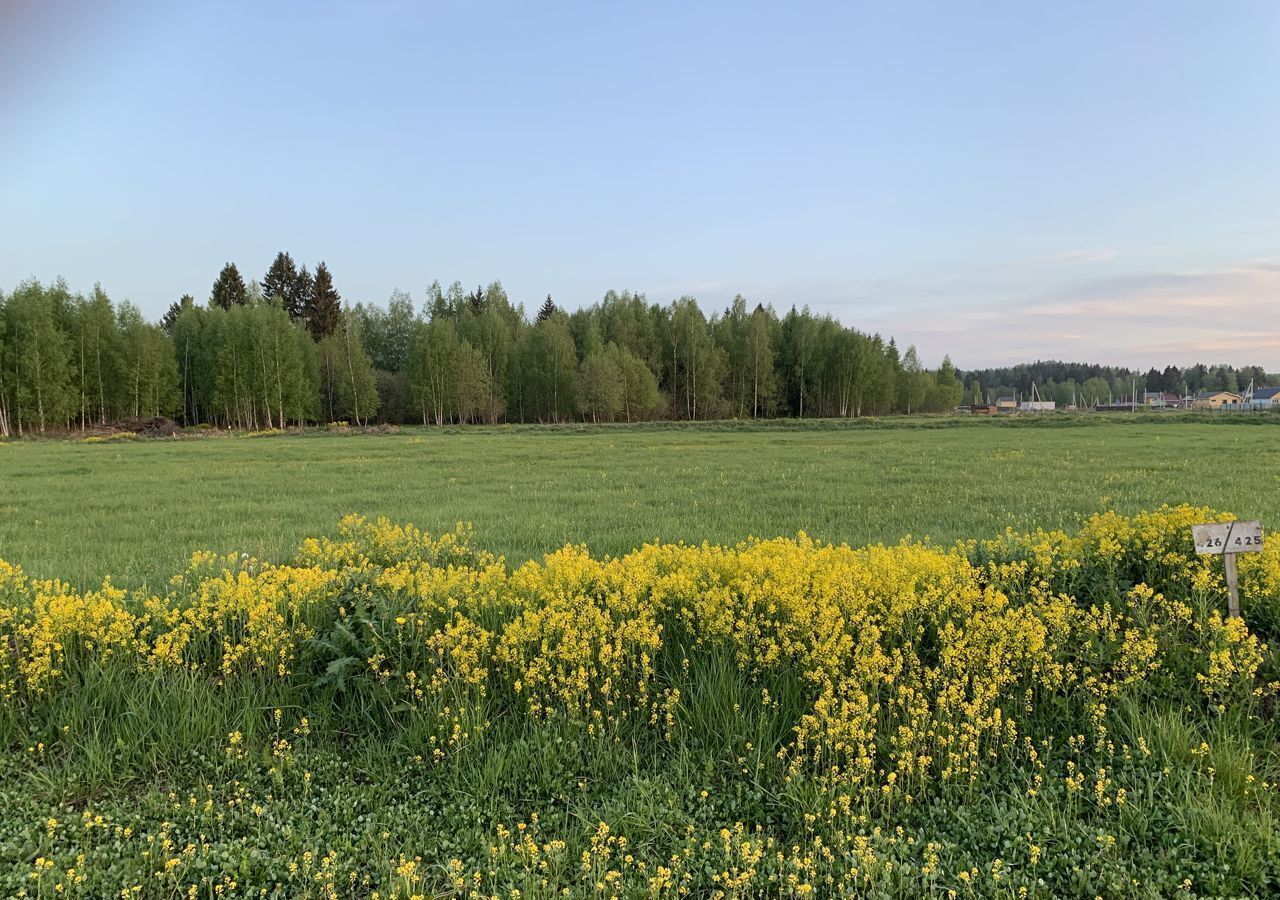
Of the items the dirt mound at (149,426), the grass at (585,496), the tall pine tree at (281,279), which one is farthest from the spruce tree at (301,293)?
the grass at (585,496)

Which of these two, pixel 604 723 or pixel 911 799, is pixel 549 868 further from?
pixel 911 799

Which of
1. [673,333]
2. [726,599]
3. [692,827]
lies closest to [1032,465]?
[726,599]

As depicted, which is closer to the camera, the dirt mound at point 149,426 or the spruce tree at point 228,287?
the dirt mound at point 149,426

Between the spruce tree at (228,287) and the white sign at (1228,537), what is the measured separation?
104 metres

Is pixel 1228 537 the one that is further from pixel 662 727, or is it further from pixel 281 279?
pixel 281 279

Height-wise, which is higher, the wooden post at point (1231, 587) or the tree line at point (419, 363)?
the tree line at point (419, 363)

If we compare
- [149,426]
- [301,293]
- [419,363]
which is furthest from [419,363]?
[301,293]

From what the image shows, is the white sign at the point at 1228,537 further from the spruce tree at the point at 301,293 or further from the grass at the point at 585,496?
the spruce tree at the point at 301,293

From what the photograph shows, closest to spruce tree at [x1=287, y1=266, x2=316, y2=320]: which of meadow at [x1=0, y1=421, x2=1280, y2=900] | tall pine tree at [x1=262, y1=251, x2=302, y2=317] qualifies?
tall pine tree at [x1=262, y1=251, x2=302, y2=317]

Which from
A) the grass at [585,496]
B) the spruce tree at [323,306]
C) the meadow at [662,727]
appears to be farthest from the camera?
the spruce tree at [323,306]

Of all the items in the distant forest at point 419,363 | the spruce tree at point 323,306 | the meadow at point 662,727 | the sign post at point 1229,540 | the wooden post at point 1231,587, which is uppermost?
the spruce tree at point 323,306

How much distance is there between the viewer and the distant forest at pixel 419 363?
57969 millimetres

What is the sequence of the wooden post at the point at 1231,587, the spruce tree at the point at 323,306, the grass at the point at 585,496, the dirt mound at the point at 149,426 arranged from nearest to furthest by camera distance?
the wooden post at the point at 1231,587 → the grass at the point at 585,496 → the dirt mound at the point at 149,426 → the spruce tree at the point at 323,306

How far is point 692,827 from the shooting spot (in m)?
3.43
